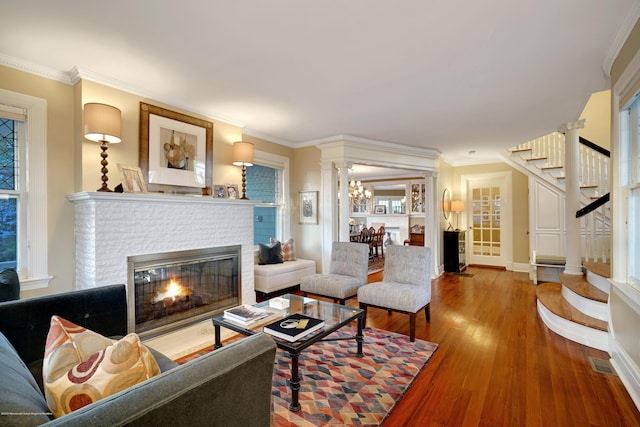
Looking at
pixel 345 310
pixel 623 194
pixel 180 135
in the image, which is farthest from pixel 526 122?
pixel 180 135

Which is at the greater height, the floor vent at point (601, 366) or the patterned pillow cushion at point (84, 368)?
the patterned pillow cushion at point (84, 368)

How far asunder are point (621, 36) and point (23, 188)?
4.70 m

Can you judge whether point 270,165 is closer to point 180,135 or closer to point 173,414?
point 180,135

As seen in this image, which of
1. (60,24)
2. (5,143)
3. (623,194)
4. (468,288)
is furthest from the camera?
(468,288)

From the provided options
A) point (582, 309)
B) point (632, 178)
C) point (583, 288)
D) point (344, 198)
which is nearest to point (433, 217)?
point (344, 198)

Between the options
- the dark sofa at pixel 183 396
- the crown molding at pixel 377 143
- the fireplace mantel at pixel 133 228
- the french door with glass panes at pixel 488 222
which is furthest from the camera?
the french door with glass panes at pixel 488 222

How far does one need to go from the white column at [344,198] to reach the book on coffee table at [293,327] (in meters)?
2.59

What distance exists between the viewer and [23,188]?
8.17ft

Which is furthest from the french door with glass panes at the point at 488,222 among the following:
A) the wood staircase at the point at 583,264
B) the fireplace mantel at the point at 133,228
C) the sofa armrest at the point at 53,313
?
the sofa armrest at the point at 53,313

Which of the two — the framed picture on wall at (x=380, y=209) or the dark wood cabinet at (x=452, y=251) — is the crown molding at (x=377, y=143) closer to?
the dark wood cabinet at (x=452, y=251)

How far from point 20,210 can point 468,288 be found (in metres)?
5.63

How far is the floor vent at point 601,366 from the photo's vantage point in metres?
2.29

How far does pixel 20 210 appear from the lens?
2.48 metres

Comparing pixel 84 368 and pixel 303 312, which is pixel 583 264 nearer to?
pixel 303 312
